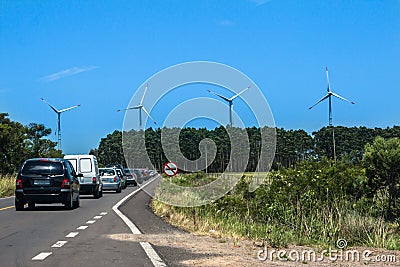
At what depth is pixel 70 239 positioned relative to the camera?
1388cm

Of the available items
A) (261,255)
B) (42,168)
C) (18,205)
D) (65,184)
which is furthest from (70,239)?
(18,205)

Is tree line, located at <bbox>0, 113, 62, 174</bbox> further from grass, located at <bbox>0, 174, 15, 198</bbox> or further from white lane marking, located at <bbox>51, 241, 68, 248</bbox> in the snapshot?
white lane marking, located at <bbox>51, 241, 68, 248</bbox>

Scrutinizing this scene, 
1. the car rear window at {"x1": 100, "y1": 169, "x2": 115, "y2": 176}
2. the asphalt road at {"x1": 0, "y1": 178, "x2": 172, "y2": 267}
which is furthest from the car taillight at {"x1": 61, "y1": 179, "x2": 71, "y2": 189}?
the car rear window at {"x1": 100, "y1": 169, "x2": 115, "y2": 176}

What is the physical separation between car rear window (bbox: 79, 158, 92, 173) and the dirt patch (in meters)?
20.6

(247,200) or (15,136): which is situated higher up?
(15,136)

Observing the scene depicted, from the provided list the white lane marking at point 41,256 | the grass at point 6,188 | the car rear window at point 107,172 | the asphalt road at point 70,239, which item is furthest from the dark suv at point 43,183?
the car rear window at point 107,172

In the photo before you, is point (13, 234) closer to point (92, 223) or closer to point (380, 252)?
point (92, 223)

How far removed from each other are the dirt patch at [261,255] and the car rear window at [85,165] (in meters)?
20.6

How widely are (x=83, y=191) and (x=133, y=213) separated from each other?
40.2ft

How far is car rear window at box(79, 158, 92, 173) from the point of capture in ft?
111

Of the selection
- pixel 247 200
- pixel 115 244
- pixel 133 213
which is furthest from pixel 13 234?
pixel 247 200

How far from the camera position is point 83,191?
1347 inches

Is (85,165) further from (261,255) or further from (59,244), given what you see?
(261,255)

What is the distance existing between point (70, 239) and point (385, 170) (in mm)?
11894
